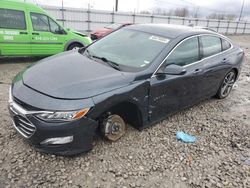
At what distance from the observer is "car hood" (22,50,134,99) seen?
106 inches

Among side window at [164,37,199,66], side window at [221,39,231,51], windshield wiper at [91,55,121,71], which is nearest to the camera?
windshield wiper at [91,55,121,71]

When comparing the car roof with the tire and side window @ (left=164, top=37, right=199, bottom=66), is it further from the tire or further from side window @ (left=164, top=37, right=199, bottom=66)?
the tire

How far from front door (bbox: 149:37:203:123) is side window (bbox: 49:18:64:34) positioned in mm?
5258

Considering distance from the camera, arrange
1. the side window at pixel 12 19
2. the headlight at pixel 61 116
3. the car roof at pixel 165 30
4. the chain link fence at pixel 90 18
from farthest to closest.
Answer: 1. the chain link fence at pixel 90 18
2. the side window at pixel 12 19
3. the car roof at pixel 165 30
4. the headlight at pixel 61 116

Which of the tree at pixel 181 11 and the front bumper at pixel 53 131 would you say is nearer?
the front bumper at pixel 53 131

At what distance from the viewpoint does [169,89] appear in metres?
3.61

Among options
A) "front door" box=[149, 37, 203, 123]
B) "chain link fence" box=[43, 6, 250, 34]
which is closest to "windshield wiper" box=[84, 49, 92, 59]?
"front door" box=[149, 37, 203, 123]

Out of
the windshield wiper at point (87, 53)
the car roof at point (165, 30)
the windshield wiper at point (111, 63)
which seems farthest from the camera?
the car roof at point (165, 30)

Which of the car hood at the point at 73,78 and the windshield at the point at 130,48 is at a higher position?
the windshield at the point at 130,48

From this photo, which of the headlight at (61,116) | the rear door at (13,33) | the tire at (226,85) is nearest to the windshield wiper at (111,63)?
the headlight at (61,116)

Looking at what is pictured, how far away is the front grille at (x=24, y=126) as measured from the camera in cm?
263

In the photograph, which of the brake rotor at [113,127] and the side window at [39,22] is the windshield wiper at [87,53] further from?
the side window at [39,22]

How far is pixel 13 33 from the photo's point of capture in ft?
22.7

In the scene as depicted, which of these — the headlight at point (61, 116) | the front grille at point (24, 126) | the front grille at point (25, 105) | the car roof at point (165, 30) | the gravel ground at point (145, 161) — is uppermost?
the car roof at point (165, 30)
